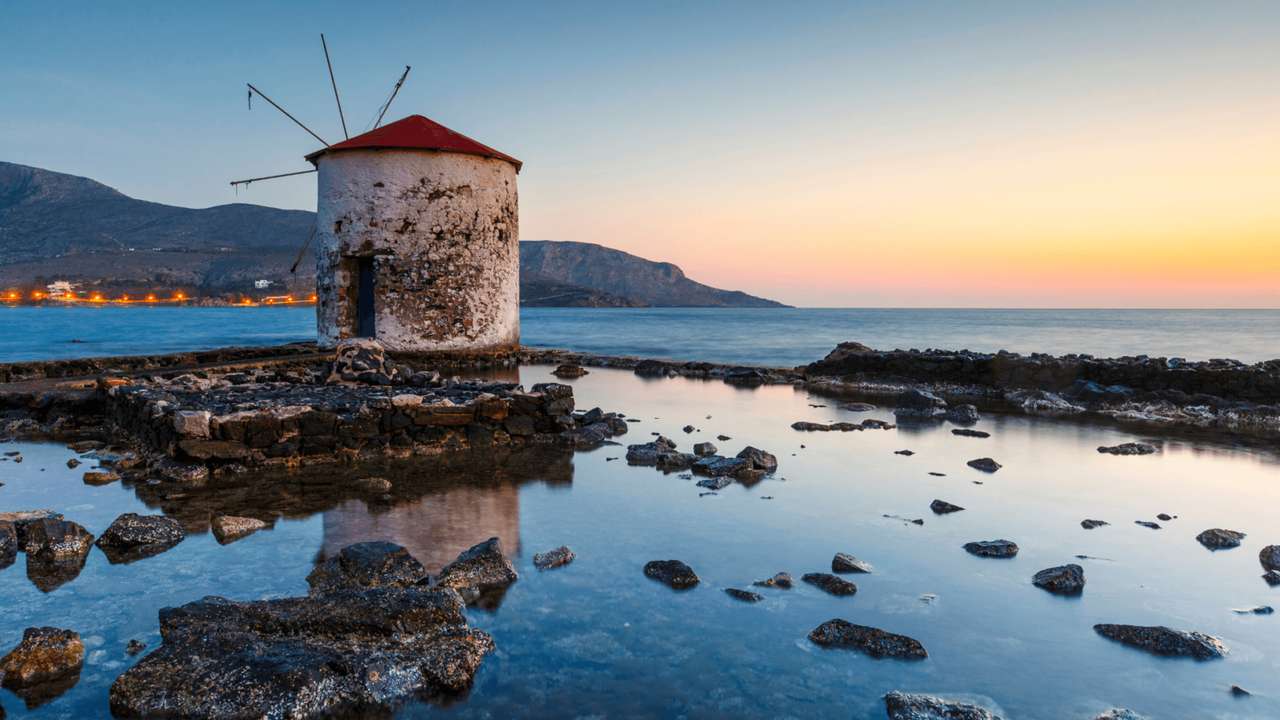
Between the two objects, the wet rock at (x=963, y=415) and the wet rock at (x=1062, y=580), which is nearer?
the wet rock at (x=1062, y=580)

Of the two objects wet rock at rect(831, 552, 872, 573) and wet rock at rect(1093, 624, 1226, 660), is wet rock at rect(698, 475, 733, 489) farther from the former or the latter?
wet rock at rect(1093, 624, 1226, 660)

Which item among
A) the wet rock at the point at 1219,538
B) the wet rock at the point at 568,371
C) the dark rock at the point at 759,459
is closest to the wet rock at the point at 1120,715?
the wet rock at the point at 1219,538

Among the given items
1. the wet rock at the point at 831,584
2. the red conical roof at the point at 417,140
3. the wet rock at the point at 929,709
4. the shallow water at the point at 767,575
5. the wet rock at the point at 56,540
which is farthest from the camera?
the red conical roof at the point at 417,140

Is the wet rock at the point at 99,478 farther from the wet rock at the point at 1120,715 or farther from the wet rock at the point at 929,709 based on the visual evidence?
the wet rock at the point at 1120,715

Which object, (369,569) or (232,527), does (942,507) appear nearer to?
(369,569)

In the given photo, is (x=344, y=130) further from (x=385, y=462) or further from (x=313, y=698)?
(x=313, y=698)

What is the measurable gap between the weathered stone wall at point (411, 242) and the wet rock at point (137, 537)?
38.6 feet

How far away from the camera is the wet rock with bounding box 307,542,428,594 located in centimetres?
432

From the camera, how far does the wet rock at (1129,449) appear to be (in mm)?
9048

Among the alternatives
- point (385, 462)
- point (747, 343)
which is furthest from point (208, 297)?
point (385, 462)

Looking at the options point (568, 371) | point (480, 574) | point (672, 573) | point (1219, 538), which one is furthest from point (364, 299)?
point (1219, 538)

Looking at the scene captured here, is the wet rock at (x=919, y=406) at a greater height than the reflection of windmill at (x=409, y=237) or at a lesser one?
lesser

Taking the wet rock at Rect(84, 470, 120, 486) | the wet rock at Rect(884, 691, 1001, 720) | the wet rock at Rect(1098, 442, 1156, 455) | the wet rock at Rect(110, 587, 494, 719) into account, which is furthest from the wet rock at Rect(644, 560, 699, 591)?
the wet rock at Rect(1098, 442, 1156, 455)

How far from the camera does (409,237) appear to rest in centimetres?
1662
